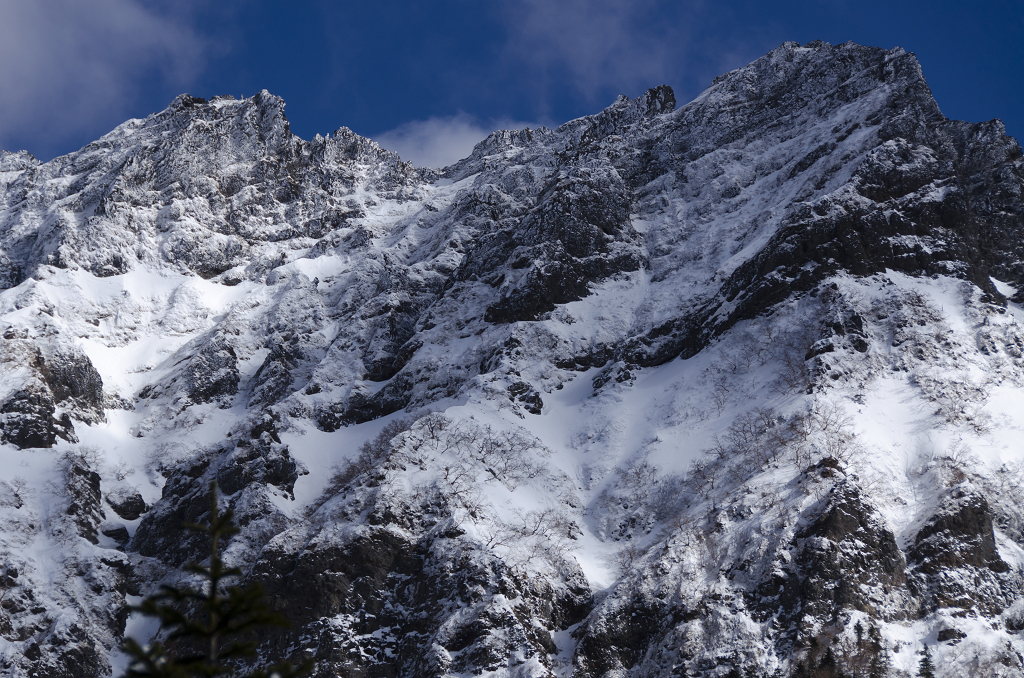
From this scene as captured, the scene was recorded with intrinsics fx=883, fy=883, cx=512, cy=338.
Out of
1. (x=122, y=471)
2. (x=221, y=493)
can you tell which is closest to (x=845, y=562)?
(x=221, y=493)

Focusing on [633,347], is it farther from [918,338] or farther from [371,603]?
[371,603]

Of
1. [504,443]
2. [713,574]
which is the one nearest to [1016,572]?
[713,574]

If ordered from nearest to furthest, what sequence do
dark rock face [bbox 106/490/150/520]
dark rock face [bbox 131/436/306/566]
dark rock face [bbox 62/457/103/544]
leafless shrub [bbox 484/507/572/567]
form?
leafless shrub [bbox 484/507/572/567]
dark rock face [bbox 131/436/306/566]
dark rock face [bbox 62/457/103/544]
dark rock face [bbox 106/490/150/520]

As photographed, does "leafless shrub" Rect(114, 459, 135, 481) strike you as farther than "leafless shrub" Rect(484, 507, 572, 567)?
Yes

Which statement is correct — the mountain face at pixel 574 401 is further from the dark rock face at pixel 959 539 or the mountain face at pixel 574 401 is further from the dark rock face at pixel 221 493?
the dark rock face at pixel 221 493

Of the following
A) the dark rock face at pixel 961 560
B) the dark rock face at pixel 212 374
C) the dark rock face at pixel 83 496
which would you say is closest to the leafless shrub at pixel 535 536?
the dark rock face at pixel 961 560

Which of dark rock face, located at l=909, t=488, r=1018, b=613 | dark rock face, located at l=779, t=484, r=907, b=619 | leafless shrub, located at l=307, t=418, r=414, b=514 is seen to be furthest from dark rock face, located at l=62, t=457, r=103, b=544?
dark rock face, located at l=909, t=488, r=1018, b=613

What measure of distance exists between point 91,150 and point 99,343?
6936cm

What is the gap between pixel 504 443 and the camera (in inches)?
3022

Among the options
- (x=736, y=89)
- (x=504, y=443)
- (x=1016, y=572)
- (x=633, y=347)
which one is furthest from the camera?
(x=736, y=89)

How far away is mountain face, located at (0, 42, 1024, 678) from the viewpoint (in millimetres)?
57719

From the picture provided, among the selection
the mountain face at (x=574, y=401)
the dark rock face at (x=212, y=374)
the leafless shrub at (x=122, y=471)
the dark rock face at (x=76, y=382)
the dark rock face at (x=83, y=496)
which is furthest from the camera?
the dark rock face at (x=212, y=374)

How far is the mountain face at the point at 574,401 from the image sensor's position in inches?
2272

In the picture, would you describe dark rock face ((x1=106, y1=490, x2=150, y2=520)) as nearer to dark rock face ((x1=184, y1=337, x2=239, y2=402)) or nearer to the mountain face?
the mountain face
